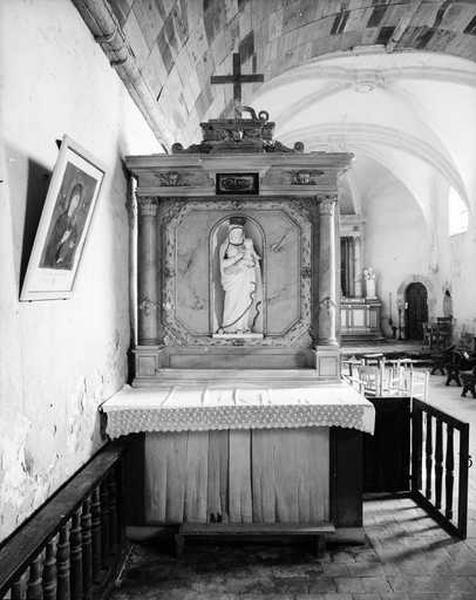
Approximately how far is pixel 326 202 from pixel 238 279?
866mm

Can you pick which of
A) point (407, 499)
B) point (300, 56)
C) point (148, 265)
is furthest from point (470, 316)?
point (148, 265)

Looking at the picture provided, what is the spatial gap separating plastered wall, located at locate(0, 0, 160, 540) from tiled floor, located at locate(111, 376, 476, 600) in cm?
80

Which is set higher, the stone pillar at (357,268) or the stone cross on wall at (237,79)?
the stone cross on wall at (237,79)

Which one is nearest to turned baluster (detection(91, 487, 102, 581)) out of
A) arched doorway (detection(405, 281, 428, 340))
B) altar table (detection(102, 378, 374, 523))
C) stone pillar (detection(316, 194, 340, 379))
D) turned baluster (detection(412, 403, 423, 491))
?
altar table (detection(102, 378, 374, 523))

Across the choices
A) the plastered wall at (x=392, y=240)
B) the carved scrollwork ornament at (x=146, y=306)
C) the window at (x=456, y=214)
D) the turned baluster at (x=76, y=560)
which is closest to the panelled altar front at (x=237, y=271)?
the carved scrollwork ornament at (x=146, y=306)

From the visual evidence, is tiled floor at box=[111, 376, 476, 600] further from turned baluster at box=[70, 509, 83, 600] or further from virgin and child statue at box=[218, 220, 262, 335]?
virgin and child statue at box=[218, 220, 262, 335]

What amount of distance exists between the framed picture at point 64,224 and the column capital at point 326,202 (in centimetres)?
195

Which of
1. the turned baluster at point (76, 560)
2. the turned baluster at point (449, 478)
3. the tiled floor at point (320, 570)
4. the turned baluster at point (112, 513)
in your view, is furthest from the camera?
the turned baluster at point (449, 478)

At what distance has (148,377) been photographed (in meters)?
3.99

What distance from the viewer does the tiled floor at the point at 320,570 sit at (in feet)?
9.45

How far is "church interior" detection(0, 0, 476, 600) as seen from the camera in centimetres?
221

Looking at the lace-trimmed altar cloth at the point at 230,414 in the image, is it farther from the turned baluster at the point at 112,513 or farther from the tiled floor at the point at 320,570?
the tiled floor at the point at 320,570

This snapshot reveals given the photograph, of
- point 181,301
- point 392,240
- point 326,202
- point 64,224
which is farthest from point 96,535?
point 392,240

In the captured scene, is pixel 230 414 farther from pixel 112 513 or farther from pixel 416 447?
pixel 416 447
